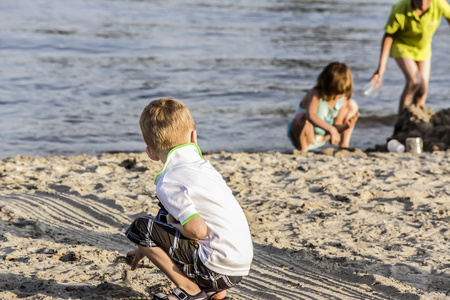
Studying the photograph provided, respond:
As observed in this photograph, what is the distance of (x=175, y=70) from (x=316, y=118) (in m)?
5.67

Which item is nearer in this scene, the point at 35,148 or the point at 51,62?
the point at 35,148

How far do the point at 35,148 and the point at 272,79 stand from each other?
5.62 m

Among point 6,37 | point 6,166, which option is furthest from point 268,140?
point 6,37

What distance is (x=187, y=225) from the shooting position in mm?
2508

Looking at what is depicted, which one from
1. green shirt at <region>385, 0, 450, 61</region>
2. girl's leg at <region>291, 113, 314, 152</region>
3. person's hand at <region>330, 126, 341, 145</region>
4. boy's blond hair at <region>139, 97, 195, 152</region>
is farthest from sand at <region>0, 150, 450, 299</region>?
green shirt at <region>385, 0, 450, 61</region>

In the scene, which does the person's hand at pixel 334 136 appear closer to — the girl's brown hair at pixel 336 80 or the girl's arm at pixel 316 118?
the girl's arm at pixel 316 118

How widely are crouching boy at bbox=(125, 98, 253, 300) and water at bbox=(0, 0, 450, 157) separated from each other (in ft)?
15.4

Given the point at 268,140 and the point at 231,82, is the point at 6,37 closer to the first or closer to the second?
the point at 231,82

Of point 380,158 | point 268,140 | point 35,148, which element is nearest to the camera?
point 380,158

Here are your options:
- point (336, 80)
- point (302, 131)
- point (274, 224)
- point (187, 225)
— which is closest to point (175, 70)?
point (302, 131)

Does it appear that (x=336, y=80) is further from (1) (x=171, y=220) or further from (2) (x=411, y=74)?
(1) (x=171, y=220)

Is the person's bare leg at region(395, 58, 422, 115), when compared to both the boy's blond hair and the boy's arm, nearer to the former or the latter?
the boy's blond hair

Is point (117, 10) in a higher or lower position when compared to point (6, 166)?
higher

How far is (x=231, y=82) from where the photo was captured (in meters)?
10.9
